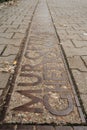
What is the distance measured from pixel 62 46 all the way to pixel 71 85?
5.86ft

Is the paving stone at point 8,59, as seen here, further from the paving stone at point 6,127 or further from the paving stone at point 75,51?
the paving stone at point 6,127

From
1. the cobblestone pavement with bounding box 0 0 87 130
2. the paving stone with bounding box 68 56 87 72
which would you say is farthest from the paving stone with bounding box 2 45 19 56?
the paving stone with bounding box 68 56 87 72

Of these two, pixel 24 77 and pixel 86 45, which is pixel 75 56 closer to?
pixel 86 45

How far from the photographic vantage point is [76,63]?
377cm

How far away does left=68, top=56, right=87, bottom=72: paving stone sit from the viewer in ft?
11.8

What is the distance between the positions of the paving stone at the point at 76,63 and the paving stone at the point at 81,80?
0.16m

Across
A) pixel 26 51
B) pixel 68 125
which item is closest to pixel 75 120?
pixel 68 125

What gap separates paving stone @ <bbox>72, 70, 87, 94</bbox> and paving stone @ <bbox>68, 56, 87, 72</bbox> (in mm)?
155

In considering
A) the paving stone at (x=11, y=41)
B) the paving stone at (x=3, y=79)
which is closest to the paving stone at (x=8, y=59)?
the paving stone at (x=3, y=79)

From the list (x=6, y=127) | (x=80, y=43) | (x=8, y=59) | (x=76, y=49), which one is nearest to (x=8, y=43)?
(x=8, y=59)

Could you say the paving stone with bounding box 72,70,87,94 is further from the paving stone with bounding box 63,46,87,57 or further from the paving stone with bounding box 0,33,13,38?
the paving stone with bounding box 0,33,13,38

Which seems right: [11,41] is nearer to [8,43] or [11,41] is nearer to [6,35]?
[8,43]

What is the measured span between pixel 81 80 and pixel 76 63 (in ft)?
2.17

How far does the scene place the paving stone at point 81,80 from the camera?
9.53ft
